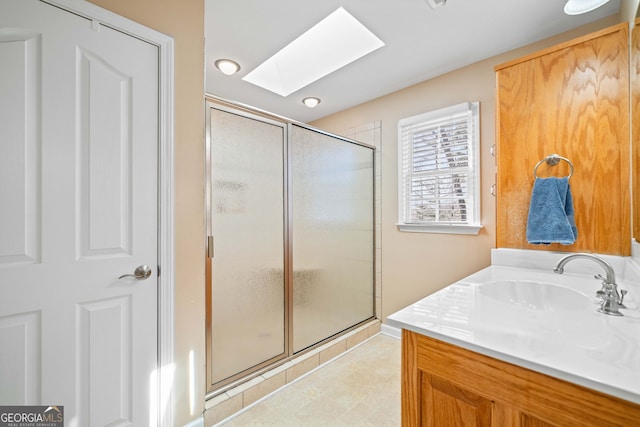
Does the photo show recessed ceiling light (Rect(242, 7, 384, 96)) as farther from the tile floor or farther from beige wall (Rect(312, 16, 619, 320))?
the tile floor

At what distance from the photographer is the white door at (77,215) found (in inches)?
38.8

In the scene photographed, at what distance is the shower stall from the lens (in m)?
1.58

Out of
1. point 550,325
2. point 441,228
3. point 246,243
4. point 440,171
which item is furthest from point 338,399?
point 440,171

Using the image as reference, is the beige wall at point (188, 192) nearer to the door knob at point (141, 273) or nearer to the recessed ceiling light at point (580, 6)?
the door knob at point (141, 273)

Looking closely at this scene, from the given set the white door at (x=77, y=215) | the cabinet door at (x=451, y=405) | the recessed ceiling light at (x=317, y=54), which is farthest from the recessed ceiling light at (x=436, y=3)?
the cabinet door at (x=451, y=405)

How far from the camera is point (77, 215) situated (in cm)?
111

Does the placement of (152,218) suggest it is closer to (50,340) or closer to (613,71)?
(50,340)

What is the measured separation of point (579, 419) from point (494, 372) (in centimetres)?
16

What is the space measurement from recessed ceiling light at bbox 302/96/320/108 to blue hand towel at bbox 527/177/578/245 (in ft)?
6.77

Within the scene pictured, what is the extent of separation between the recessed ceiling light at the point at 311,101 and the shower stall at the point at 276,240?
25.9 inches

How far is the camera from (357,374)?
1968mm

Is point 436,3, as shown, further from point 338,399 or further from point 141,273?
point 338,399

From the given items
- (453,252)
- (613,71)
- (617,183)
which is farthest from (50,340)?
(613,71)

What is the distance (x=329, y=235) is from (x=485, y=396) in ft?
5.56
